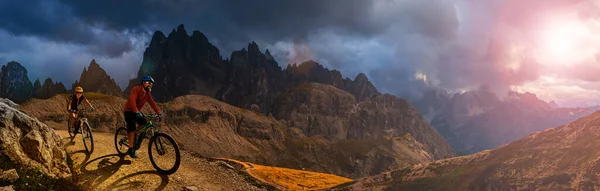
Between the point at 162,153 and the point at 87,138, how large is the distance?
20.1 ft

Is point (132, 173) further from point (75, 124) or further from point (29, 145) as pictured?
point (75, 124)

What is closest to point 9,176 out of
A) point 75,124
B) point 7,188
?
point 7,188

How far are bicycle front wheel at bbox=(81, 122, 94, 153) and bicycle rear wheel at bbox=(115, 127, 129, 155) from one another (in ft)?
3.78

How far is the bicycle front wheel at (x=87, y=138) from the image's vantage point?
1872 cm

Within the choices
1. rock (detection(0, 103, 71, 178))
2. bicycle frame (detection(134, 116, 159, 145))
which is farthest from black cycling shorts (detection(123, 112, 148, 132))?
rock (detection(0, 103, 71, 178))

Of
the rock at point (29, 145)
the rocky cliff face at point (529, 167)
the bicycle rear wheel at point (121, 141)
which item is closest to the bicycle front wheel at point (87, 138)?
the bicycle rear wheel at point (121, 141)

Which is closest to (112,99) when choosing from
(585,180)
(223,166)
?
(223,166)

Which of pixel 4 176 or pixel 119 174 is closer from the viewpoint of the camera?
pixel 4 176

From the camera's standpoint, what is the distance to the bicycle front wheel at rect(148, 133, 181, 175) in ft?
52.2

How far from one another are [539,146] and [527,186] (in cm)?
533

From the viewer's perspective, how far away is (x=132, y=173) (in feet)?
54.1

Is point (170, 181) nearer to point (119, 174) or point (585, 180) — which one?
point (119, 174)

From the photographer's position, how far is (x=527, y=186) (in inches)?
1158

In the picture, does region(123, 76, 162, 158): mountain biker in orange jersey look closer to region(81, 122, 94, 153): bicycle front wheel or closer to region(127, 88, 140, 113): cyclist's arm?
region(127, 88, 140, 113): cyclist's arm
